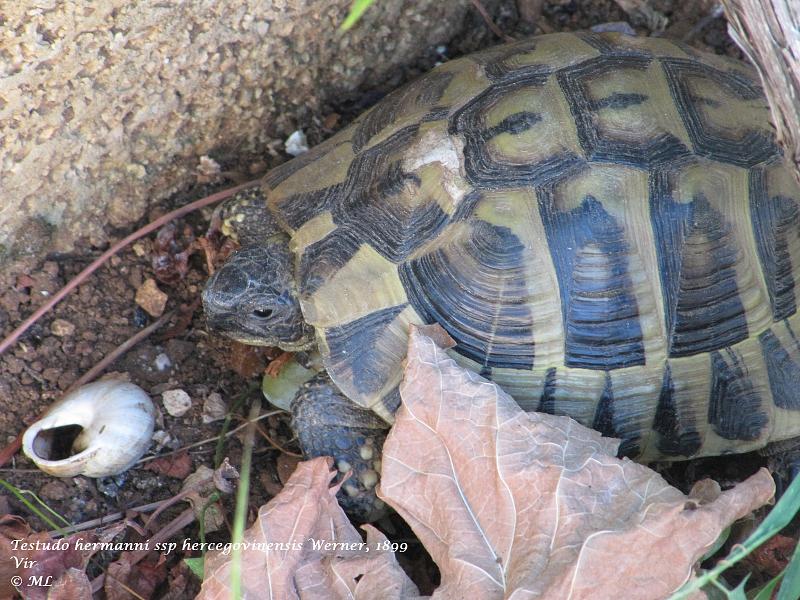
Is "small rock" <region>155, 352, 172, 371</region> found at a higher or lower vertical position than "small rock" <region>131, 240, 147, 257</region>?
lower

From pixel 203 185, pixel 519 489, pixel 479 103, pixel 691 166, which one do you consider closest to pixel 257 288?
pixel 203 185

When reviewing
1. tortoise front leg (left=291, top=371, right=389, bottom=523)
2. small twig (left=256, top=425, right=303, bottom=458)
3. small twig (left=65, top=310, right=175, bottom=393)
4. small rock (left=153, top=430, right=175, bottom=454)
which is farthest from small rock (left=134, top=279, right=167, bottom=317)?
tortoise front leg (left=291, top=371, right=389, bottom=523)

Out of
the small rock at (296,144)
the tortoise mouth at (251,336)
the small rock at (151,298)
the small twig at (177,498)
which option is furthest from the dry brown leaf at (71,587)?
the small rock at (296,144)

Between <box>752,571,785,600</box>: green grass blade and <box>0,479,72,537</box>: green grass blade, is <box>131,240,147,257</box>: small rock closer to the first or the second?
<box>0,479,72,537</box>: green grass blade

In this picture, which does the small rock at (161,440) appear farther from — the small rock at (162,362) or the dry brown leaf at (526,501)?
the dry brown leaf at (526,501)

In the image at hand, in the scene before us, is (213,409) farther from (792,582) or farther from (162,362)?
(792,582)

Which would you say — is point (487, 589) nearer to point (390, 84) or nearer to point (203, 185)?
point (203, 185)
